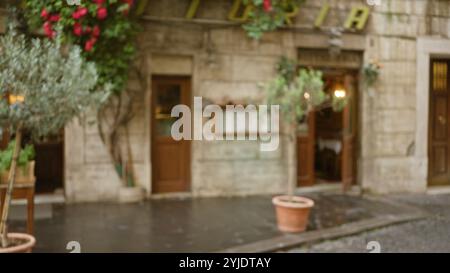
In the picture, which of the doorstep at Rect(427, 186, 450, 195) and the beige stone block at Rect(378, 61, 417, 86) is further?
the doorstep at Rect(427, 186, 450, 195)

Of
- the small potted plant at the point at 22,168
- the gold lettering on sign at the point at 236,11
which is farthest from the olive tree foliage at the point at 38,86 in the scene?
the gold lettering on sign at the point at 236,11

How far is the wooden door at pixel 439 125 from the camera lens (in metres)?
11.6

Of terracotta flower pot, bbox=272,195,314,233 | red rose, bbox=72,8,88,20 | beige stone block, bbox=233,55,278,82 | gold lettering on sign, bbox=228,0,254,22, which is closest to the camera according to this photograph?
terracotta flower pot, bbox=272,195,314,233

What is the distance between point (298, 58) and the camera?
1079 cm

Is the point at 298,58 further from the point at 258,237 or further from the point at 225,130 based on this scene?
the point at 258,237

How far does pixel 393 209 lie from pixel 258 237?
3.40 m

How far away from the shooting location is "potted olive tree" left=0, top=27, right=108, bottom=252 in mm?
4672

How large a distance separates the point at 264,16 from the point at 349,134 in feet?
10.5

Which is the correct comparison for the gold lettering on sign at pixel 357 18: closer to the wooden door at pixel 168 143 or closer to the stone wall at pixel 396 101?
the stone wall at pixel 396 101

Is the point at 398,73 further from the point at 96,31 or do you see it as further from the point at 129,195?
the point at 96,31

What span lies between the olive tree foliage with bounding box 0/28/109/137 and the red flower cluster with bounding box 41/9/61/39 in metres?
3.25

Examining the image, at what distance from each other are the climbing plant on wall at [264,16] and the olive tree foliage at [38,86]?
203 inches

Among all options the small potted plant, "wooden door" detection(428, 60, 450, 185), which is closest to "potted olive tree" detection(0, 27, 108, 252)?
the small potted plant

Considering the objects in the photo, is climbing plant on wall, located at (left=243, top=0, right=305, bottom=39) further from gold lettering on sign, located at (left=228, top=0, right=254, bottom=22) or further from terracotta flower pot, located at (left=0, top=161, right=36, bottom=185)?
terracotta flower pot, located at (left=0, top=161, right=36, bottom=185)
